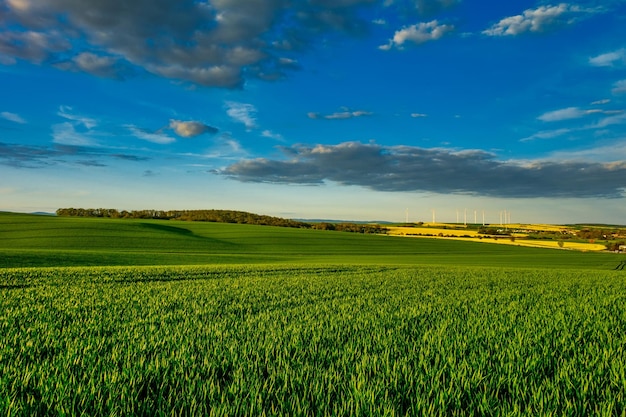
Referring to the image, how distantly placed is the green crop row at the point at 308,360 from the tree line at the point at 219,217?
4017 inches

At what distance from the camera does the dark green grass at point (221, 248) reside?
41.5m

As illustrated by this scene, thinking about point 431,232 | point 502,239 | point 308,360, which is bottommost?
point 502,239

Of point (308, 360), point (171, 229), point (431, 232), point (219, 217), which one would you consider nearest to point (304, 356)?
point (308, 360)

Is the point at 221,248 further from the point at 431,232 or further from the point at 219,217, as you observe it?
the point at 431,232

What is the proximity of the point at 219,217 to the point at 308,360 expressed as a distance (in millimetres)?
117094

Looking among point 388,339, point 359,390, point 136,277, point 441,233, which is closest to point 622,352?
point 388,339

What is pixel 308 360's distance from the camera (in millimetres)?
5414

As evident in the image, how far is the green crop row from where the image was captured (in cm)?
377

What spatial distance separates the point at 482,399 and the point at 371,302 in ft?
27.1

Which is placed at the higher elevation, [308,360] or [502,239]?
[308,360]

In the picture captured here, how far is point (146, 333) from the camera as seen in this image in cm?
717

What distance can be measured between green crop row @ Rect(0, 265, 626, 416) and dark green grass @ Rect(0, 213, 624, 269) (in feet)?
103

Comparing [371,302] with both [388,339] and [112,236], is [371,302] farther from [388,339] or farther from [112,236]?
[112,236]

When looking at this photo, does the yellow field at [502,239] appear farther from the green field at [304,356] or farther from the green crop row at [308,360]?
the green crop row at [308,360]
